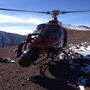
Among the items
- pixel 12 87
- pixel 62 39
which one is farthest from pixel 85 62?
pixel 12 87

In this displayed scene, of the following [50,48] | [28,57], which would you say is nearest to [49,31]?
[50,48]

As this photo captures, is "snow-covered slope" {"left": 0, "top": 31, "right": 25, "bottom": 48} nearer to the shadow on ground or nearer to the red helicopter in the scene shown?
the red helicopter

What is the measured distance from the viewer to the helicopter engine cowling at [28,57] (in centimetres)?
1377

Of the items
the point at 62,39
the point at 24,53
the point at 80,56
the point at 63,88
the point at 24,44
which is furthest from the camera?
the point at 80,56

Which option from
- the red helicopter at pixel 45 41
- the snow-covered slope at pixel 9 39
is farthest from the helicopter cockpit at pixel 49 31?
the snow-covered slope at pixel 9 39

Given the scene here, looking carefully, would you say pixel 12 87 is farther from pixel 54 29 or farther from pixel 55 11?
pixel 55 11

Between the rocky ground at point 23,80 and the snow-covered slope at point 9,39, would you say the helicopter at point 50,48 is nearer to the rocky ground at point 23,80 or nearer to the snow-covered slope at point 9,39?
the rocky ground at point 23,80

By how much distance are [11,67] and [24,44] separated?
2.75m

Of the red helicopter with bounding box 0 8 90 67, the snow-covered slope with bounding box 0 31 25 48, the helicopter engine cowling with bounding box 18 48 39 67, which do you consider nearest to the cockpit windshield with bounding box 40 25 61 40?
the red helicopter with bounding box 0 8 90 67

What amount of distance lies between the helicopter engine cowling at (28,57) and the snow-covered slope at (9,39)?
35751 millimetres

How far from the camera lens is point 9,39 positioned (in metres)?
51.3

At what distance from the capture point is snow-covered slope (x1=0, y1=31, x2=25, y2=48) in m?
50.5

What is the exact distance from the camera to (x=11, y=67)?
17375mm

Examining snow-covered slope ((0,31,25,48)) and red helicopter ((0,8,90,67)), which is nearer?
red helicopter ((0,8,90,67))
